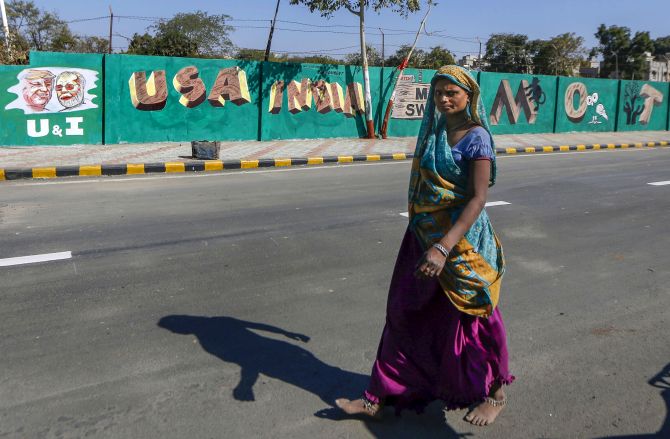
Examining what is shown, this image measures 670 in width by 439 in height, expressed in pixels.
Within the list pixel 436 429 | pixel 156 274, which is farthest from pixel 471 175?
pixel 156 274

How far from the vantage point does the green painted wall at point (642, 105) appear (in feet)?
85.5

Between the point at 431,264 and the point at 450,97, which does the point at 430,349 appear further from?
the point at 450,97

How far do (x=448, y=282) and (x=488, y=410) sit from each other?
0.69 metres

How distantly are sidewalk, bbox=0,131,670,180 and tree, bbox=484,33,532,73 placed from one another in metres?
43.0

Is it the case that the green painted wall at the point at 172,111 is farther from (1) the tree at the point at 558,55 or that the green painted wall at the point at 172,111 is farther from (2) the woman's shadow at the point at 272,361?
(1) the tree at the point at 558,55

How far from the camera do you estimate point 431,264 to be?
246 cm

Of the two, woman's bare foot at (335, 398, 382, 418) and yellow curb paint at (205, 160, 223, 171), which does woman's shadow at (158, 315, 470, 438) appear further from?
yellow curb paint at (205, 160, 223, 171)

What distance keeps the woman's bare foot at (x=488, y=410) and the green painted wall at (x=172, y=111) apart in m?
13.7

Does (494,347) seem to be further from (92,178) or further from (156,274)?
(92,178)

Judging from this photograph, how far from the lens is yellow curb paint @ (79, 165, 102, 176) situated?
10.9 m

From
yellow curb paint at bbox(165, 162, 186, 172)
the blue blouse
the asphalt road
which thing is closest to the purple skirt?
the asphalt road

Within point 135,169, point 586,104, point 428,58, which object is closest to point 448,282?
point 135,169

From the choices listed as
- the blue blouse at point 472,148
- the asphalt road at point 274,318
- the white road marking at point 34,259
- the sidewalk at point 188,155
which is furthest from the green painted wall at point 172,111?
the blue blouse at point 472,148

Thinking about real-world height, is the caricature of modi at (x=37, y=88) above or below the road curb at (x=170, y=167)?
above
